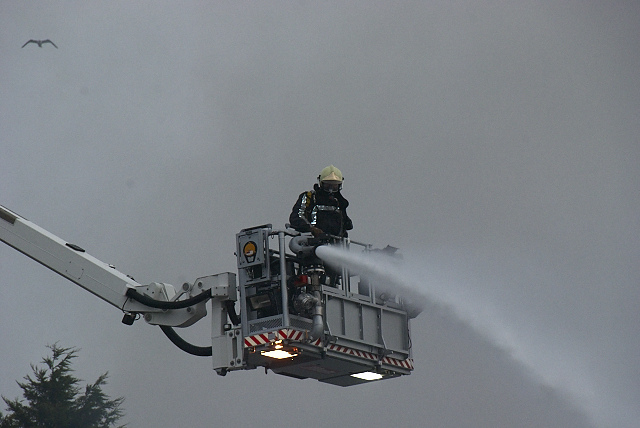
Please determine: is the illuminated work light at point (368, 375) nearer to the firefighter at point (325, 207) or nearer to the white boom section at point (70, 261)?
the firefighter at point (325, 207)

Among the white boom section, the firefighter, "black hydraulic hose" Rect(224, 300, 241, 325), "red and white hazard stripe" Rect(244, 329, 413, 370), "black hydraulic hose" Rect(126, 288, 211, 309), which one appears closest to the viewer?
"red and white hazard stripe" Rect(244, 329, 413, 370)

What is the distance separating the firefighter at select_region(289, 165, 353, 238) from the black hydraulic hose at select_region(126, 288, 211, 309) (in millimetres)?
2134

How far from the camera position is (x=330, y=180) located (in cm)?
2491

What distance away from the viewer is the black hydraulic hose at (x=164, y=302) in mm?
24203

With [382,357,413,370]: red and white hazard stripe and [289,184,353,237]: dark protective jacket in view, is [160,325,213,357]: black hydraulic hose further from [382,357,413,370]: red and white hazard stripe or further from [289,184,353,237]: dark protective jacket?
[382,357,413,370]: red and white hazard stripe

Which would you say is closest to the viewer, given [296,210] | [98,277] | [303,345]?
[303,345]

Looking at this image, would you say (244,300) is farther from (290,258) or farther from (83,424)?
(83,424)

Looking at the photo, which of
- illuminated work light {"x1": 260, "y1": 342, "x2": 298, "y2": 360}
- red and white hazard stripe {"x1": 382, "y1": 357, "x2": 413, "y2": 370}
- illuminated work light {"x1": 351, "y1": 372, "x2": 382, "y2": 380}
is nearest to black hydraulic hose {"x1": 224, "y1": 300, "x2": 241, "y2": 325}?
illuminated work light {"x1": 260, "y1": 342, "x2": 298, "y2": 360}

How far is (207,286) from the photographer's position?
2430cm

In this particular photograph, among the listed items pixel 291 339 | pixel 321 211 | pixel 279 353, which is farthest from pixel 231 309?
pixel 321 211

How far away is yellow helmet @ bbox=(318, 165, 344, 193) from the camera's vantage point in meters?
24.9

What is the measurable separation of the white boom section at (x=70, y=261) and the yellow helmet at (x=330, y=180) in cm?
406

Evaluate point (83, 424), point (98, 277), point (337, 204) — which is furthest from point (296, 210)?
point (83, 424)

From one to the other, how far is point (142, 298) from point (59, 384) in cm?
2406
